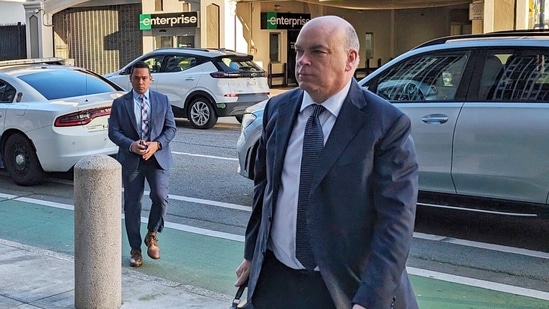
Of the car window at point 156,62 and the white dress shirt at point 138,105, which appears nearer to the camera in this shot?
the white dress shirt at point 138,105

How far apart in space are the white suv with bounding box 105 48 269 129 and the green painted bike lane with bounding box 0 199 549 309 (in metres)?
7.83

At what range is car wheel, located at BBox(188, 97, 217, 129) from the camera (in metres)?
17.0

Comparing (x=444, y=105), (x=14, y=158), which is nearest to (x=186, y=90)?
(x=14, y=158)

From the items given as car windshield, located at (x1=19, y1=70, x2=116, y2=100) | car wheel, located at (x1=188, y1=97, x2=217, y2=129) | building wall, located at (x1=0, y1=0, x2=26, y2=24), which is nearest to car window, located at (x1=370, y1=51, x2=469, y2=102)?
car windshield, located at (x1=19, y1=70, x2=116, y2=100)

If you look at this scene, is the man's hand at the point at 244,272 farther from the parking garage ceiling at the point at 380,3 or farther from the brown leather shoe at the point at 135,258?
the parking garage ceiling at the point at 380,3

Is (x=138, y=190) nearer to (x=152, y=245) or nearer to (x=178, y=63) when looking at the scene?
(x=152, y=245)

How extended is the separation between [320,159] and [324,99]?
230mm

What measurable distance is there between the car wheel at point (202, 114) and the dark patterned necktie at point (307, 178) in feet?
46.4

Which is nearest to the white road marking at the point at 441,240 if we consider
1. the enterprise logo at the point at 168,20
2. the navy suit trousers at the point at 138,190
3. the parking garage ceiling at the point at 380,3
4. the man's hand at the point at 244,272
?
the navy suit trousers at the point at 138,190

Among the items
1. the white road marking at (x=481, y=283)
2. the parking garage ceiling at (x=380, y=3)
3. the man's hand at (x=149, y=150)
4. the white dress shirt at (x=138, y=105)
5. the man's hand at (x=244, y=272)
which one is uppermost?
the parking garage ceiling at (x=380, y=3)

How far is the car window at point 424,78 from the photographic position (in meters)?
7.56

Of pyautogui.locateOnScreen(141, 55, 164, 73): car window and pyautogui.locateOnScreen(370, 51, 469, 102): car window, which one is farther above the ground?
pyautogui.locateOnScreen(141, 55, 164, 73): car window

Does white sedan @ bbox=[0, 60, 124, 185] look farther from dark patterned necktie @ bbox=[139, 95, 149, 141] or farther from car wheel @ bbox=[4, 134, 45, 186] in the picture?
dark patterned necktie @ bbox=[139, 95, 149, 141]

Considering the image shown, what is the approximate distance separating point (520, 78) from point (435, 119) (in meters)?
0.83
